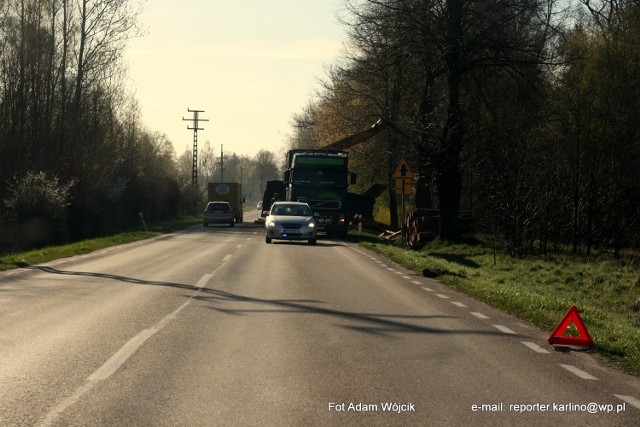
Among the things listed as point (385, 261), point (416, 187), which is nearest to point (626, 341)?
point (385, 261)

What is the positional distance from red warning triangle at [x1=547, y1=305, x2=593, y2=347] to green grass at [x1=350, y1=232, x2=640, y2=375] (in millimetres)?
171

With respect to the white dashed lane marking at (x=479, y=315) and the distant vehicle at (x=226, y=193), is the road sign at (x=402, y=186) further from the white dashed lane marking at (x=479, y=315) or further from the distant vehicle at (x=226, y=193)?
the distant vehicle at (x=226, y=193)

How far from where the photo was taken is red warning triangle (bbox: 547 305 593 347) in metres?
10.0

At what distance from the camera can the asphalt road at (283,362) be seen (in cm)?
659

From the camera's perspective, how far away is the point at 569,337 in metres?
A: 10.2

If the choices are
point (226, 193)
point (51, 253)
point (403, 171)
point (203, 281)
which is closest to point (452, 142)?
point (403, 171)

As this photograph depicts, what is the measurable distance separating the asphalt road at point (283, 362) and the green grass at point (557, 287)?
53 centimetres

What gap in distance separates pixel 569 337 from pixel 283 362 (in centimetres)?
352

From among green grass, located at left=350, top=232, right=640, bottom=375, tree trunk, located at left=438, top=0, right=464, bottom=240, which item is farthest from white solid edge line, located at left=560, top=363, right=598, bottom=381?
tree trunk, located at left=438, top=0, right=464, bottom=240

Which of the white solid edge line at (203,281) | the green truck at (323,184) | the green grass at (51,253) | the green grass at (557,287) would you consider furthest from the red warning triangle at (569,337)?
the green truck at (323,184)

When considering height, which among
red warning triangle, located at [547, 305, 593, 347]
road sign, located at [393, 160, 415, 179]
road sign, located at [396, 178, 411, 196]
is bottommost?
red warning triangle, located at [547, 305, 593, 347]

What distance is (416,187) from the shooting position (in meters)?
45.1

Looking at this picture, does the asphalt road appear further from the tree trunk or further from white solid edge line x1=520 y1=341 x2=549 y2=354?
the tree trunk

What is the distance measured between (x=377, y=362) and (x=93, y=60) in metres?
43.9
